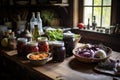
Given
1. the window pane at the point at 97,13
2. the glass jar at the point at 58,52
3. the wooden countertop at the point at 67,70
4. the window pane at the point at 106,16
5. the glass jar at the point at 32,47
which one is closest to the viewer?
the wooden countertop at the point at 67,70

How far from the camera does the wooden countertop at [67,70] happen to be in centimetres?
124

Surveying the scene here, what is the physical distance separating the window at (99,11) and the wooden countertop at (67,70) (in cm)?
98

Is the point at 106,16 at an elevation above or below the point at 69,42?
above

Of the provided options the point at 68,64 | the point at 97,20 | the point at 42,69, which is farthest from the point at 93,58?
the point at 97,20

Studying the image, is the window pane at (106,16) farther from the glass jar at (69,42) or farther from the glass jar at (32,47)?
the glass jar at (32,47)

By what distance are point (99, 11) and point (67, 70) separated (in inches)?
55.6

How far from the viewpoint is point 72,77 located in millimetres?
1240

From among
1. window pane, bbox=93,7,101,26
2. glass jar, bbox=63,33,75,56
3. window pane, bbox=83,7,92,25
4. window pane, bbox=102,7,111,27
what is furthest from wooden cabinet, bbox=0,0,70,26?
glass jar, bbox=63,33,75,56

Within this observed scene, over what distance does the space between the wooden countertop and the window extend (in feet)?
3.21

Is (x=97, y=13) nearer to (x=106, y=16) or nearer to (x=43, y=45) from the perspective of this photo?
(x=106, y=16)

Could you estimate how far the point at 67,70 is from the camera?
4.47 feet

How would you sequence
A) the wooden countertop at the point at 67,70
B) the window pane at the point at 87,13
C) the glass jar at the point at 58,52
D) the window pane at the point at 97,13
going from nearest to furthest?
the wooden countertop at the point at 67,70, the glass jar at the point at 58,52, the window pane at the point at 97,13, the window pane at the point at 87,13

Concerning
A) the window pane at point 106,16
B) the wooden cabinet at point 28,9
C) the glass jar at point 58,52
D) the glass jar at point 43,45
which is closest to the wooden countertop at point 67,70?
the glass jar at point 58,52

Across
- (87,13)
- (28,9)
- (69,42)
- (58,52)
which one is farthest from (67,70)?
(28,9)
